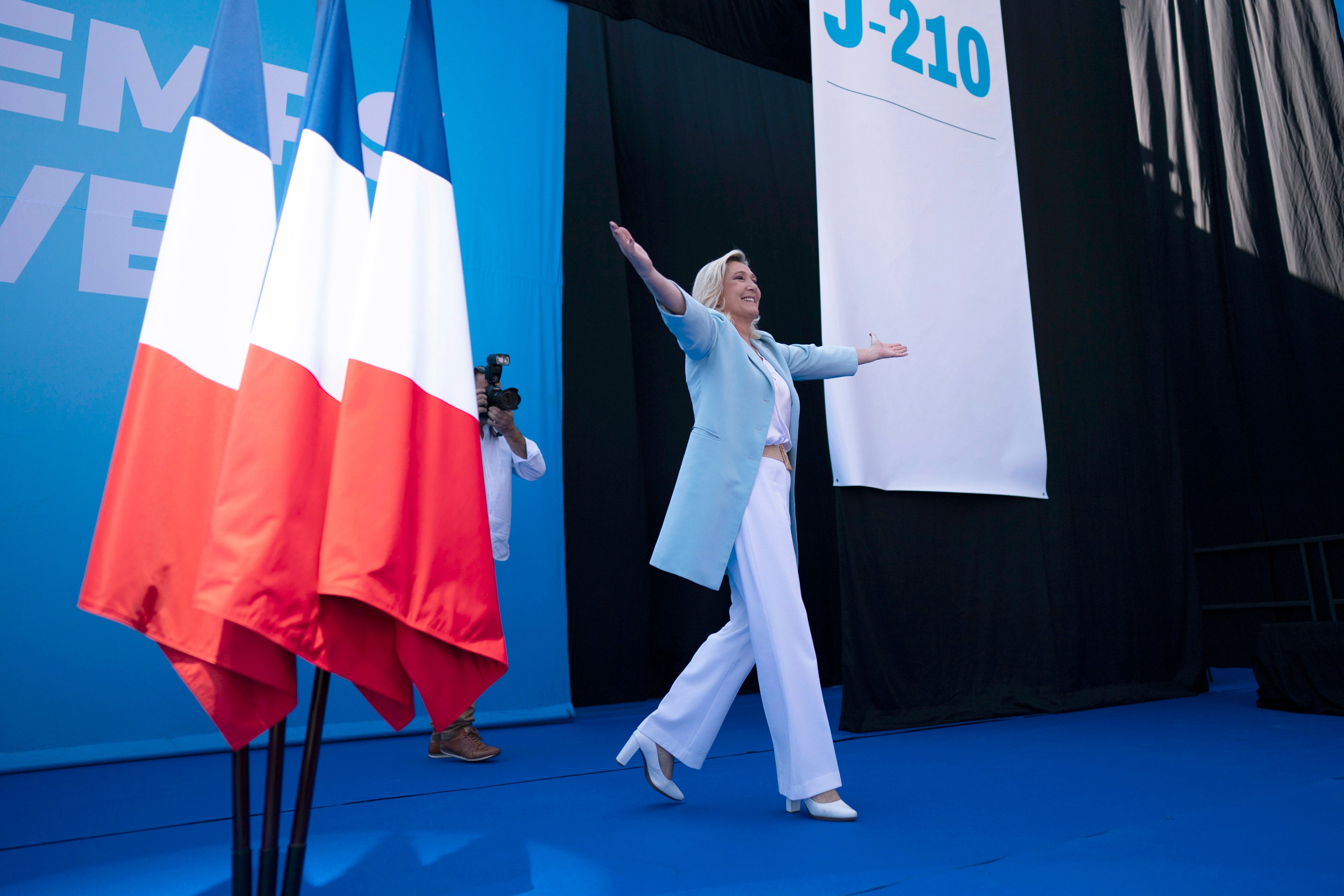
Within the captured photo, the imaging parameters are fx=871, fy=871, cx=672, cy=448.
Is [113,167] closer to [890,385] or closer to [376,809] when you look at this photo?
[376,809]

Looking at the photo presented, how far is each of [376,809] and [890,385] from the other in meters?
2.37

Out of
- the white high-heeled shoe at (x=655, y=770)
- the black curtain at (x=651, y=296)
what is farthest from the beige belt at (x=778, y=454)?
the black curtain at (x=651, y=296)

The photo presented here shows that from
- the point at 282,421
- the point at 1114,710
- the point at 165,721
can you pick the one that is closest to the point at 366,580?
the point at 282,421

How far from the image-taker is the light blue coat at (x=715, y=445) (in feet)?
6.63

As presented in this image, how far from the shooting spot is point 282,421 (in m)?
1.06

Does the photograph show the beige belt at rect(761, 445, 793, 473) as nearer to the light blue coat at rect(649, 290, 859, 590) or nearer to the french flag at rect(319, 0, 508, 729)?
the light blue coat at rect(649, 290, 859, 590)

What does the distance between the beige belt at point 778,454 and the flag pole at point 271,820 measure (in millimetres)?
1296

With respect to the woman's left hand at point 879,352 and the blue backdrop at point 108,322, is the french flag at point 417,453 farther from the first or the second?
the blue backdrop at point 108,322

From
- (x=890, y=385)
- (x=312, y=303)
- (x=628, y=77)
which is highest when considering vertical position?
(x=628, y=77)

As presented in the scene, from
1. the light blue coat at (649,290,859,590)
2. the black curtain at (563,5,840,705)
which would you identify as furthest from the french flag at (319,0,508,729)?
the black curtain at (563,5,840,705)

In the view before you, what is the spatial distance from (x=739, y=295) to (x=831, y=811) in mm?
1287

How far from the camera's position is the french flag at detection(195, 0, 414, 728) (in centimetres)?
101

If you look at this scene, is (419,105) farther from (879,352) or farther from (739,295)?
(879,352)

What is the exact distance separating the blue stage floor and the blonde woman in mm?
123
